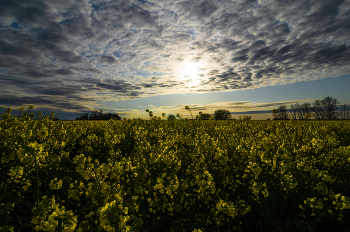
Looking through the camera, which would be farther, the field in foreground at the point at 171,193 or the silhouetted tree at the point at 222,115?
the silhouetted tree at the point at 222,115

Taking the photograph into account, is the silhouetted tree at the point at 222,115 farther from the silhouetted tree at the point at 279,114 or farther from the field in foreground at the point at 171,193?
A: the field in foreground at the point at 171,193

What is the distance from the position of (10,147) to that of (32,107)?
4.28 m

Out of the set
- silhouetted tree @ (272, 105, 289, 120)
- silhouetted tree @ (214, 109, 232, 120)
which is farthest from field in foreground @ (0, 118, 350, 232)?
silhouetted tree @ (214, 109, 232, 120)

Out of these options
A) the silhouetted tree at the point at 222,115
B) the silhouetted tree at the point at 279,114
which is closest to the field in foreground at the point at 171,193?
the silhouetted tree at the point at 279,114

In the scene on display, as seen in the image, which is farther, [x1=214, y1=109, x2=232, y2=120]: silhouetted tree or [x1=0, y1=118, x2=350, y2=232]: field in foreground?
[x1=214, y1=109, x2=232, y2=120]: silhouetted tree

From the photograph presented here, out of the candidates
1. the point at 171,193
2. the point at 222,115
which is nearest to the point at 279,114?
the point at 222,115

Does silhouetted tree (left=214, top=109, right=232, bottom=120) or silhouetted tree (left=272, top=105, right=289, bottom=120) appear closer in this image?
silhouetted tree (left=272, top=105, right=289, bottom=120)

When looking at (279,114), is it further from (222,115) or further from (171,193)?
(171,193)

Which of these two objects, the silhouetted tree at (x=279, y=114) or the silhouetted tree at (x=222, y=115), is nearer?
the silhouetted tree at (x=279, y=114)

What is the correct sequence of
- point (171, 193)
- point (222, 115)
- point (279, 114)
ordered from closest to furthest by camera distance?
1. point (171, 193)
2. point (279, 114)
3. point (222, 115)

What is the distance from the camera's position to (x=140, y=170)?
2.71 m

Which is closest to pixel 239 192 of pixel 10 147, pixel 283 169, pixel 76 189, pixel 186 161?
pixel 283 169

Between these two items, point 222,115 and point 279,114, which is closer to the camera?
point 279,114

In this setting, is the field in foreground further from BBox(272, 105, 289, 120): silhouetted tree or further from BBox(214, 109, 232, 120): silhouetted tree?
BBox(214, 109, 232, 120): silhouetted tree
